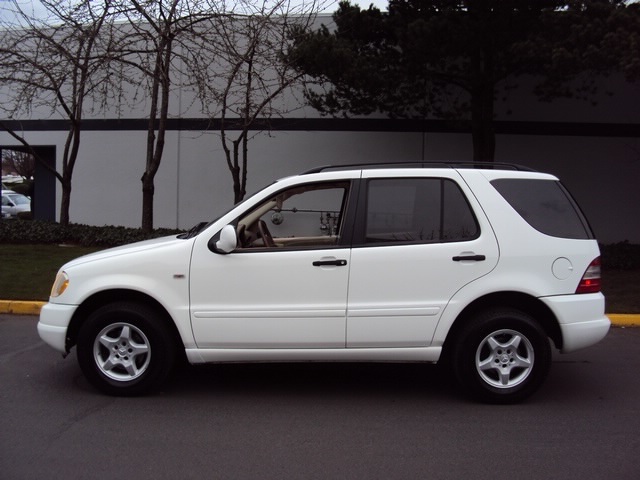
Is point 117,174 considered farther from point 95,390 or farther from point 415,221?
point 415,221

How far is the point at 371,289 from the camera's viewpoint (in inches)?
192

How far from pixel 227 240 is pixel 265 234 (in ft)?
1.79

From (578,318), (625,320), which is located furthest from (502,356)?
(625,320)

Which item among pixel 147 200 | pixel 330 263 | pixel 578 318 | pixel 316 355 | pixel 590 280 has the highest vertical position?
pixel 147 200

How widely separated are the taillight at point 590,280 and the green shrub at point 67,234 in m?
9.87

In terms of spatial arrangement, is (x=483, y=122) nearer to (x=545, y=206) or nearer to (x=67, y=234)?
(x=545, y=206)

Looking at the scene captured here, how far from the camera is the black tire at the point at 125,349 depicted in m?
4.98

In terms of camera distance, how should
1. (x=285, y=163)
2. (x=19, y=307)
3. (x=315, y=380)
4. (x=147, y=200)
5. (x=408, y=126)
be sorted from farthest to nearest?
(x=285, y=163)
(x=408, y=126)
(x=147, y=200)
(x=19, y=307)
(x=315, y=380)

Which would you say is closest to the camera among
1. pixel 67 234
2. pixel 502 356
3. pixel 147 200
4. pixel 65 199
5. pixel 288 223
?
pixel 502 356

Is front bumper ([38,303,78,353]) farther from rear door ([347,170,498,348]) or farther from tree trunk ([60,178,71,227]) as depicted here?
tree trunk ([60,178,71,227])

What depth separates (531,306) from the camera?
16.7ft

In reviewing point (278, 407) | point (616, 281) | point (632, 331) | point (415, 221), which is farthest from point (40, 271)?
point (616, 281)

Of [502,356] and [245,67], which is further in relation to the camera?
[245,67]

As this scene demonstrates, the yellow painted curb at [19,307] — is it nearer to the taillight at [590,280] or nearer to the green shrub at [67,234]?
the green shrub at [67,234]
